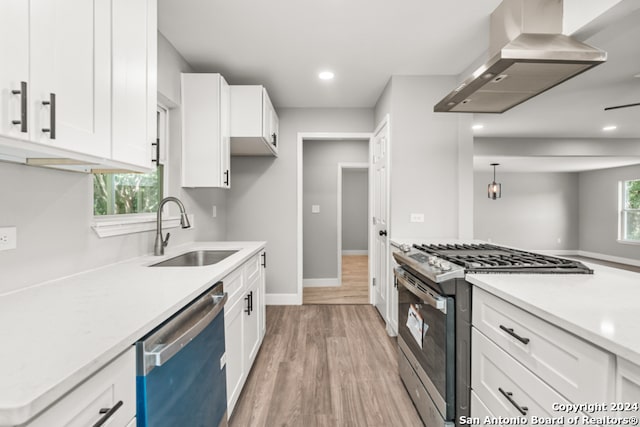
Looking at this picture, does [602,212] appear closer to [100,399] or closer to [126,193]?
[126,193]

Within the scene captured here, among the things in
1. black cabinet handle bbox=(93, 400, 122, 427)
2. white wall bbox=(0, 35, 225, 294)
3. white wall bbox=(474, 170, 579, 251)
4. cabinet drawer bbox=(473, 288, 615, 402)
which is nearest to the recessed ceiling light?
white wall bbox=(0, 35, 225, 294)

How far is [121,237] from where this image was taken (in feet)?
5.74

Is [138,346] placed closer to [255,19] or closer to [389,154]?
[255,19]

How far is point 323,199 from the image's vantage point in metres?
4.81

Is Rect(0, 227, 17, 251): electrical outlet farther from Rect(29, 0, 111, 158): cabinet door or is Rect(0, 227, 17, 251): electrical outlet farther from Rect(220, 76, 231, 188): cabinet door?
Rect(220, 76, 231, 188): cabinet door

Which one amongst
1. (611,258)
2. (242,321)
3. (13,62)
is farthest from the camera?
(611,258)

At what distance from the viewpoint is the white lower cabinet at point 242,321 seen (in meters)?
1.65

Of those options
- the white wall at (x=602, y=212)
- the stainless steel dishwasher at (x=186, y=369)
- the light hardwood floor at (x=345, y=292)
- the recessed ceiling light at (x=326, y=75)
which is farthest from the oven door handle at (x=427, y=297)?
the white wall at (x=602, y=212)

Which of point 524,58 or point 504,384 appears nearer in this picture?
Answer: point 504,384

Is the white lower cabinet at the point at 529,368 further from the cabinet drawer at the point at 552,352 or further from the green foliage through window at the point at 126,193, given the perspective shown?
the green foliage through window at the point at 126,193

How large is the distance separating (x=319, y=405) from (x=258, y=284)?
1.00 meters

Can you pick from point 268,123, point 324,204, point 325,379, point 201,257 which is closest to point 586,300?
point 325,379

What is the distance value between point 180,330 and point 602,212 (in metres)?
11.2

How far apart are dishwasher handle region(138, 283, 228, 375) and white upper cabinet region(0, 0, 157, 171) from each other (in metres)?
0.68
